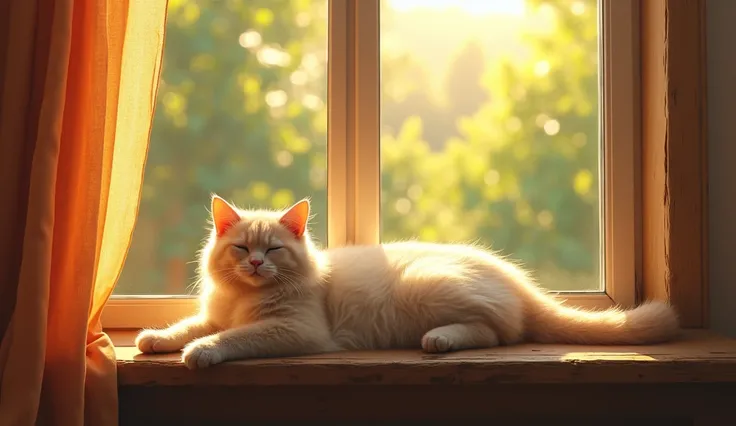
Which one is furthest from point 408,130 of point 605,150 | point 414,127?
point 605,150

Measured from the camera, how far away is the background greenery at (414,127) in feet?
6.49

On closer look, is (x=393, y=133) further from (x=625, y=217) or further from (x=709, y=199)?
(x=709, y=199)

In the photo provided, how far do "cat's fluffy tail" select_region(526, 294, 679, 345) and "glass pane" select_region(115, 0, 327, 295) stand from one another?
647mm

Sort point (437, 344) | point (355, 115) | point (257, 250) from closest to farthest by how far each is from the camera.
Result: point (437, 344) → point (257, 250) → point (355, 115)

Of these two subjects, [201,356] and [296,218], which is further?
[296,218]

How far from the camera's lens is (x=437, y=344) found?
1.54 meters

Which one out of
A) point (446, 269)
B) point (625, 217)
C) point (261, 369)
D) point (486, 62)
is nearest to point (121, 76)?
point (261, 369)

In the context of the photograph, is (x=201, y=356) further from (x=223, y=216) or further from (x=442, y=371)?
(x=442, y=371)

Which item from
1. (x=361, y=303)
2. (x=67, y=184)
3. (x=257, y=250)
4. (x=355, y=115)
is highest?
(x=355, y=115)

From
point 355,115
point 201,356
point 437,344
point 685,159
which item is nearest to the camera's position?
point 201,356

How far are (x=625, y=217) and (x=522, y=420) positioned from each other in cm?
66

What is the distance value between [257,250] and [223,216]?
143 millimetres

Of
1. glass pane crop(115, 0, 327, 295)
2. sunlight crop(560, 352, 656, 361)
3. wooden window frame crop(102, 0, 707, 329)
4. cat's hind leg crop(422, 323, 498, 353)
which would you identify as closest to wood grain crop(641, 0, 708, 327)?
wooden window frame crop(102, 0, 707, 329)

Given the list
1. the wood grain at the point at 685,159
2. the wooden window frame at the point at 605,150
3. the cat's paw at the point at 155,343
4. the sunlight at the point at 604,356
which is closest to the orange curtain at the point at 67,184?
the cat's paw at the point at 155,343
